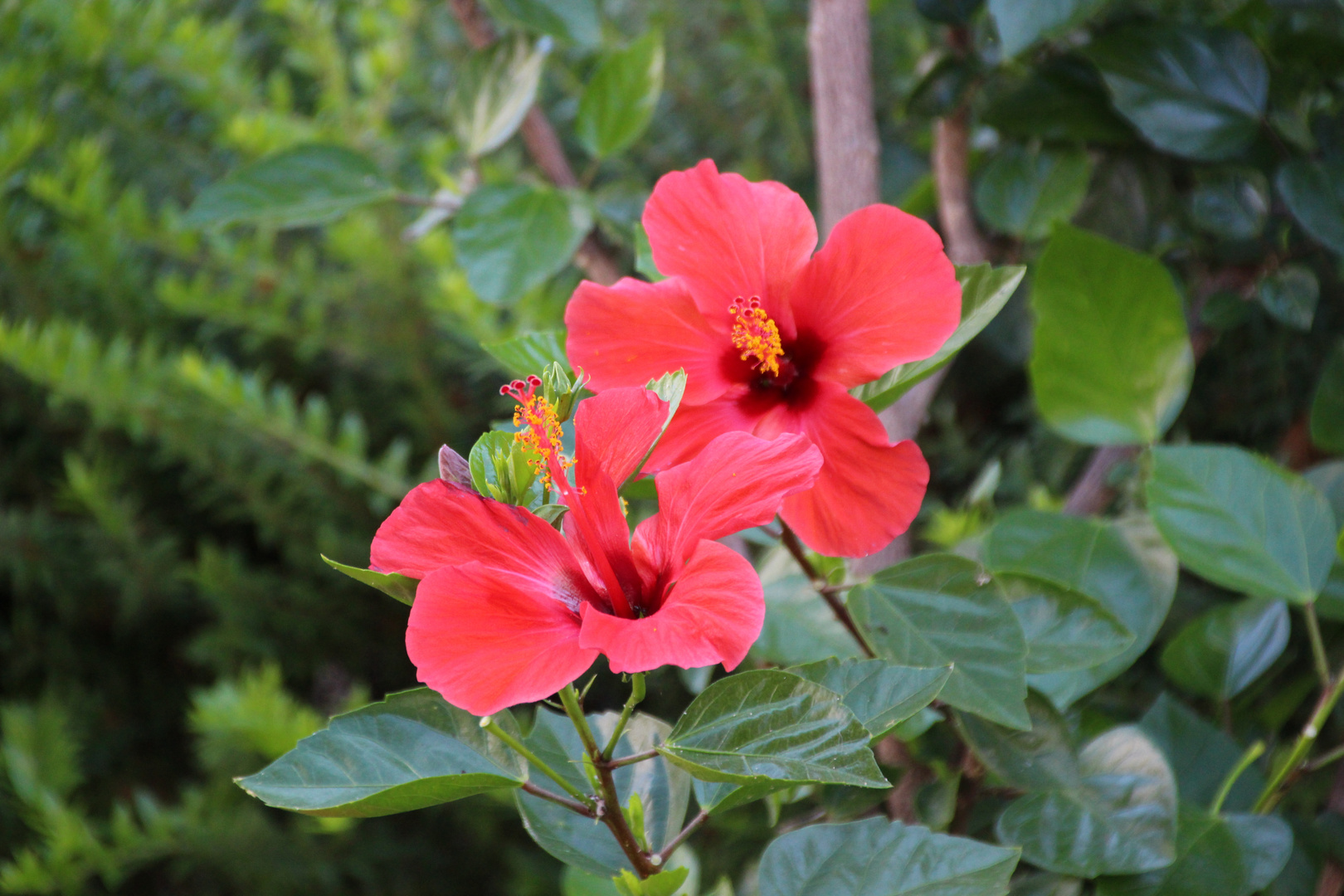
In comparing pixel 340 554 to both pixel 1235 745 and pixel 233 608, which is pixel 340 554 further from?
pixel 1235 745

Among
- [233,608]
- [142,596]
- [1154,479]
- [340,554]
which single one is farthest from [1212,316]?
[142,596]

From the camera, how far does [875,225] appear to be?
35 cm

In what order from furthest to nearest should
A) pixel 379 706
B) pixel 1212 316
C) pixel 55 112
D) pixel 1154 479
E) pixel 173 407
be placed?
pixel 55 112
pixel 173 407
pixel 1212 316
pixel 1154 479
pixel 379 706

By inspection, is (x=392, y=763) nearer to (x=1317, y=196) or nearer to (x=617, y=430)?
(x=617, y=430)

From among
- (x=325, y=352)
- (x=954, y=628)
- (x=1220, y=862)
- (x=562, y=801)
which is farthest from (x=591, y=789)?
(x=325, y=352)

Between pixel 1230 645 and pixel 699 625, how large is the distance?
0.41 metres

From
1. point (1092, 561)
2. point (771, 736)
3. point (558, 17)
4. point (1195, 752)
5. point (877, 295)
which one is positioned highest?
point (558, 17)

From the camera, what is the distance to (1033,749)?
0.45 metres

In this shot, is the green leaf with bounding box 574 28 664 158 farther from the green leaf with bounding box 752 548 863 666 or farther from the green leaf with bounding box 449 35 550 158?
the green leaf with bounding box 752 548 863 666

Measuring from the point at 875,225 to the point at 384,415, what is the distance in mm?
782

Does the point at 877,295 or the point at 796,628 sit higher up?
the point at 877,295

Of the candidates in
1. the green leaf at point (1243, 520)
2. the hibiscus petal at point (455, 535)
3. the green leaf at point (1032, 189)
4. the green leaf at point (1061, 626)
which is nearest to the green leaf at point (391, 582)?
the hibiscus petal at point (455, 535)

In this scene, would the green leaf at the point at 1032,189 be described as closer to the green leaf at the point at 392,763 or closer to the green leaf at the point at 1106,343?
the green leaf at the point at 1106,343

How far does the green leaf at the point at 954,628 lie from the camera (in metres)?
0.38
